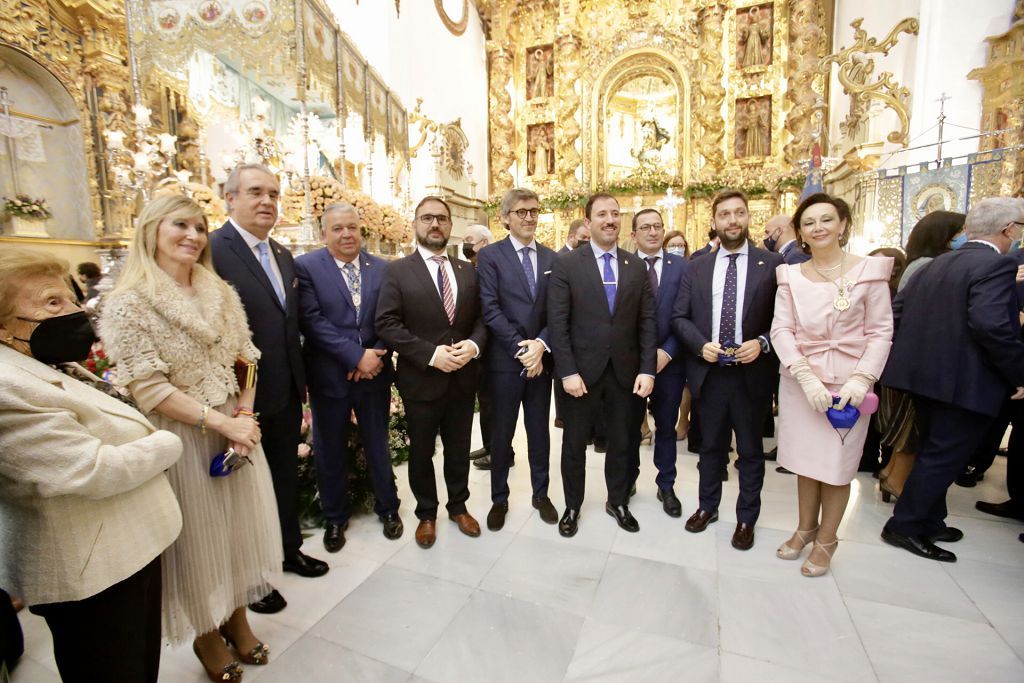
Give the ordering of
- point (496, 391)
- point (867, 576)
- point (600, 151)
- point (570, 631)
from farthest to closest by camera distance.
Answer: point (600, 151), point (496, 391), point (867, 576), point (570, 631)

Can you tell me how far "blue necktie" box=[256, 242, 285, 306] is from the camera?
2219mm

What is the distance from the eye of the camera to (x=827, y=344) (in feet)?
7.25

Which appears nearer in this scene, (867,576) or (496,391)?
(867,576)

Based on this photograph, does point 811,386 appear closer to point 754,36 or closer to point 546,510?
point 546,510

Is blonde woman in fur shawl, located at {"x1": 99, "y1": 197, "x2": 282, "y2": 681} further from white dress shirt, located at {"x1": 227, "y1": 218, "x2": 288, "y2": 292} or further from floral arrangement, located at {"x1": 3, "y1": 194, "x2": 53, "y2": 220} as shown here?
floral arrangement, located at {"x1": 3, "y1": 194, "x2": 53, "y2": 220}

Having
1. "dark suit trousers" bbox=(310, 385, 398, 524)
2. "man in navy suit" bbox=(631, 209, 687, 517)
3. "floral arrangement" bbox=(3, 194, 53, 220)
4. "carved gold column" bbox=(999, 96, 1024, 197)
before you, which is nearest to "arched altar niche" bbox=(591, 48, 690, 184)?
"carved gold column" bbox=(999, 96, 1024, 197)

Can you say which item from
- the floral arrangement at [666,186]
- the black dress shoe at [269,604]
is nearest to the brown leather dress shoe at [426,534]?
the black dress shoe at [269,604]

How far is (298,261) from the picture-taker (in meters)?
2.63

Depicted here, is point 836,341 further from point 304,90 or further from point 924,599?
point 304,90

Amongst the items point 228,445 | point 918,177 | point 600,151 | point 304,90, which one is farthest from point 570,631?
point 600,151

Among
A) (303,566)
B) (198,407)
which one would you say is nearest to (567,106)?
(303,566)

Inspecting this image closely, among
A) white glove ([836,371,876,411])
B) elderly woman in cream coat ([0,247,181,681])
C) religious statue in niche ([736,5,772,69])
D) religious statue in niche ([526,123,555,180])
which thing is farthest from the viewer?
religious statue in niche ([526,123,555,180])

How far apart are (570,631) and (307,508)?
72.3 inches

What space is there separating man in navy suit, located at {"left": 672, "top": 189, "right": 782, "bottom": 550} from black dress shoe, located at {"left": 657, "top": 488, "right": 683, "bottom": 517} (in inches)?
7.3
